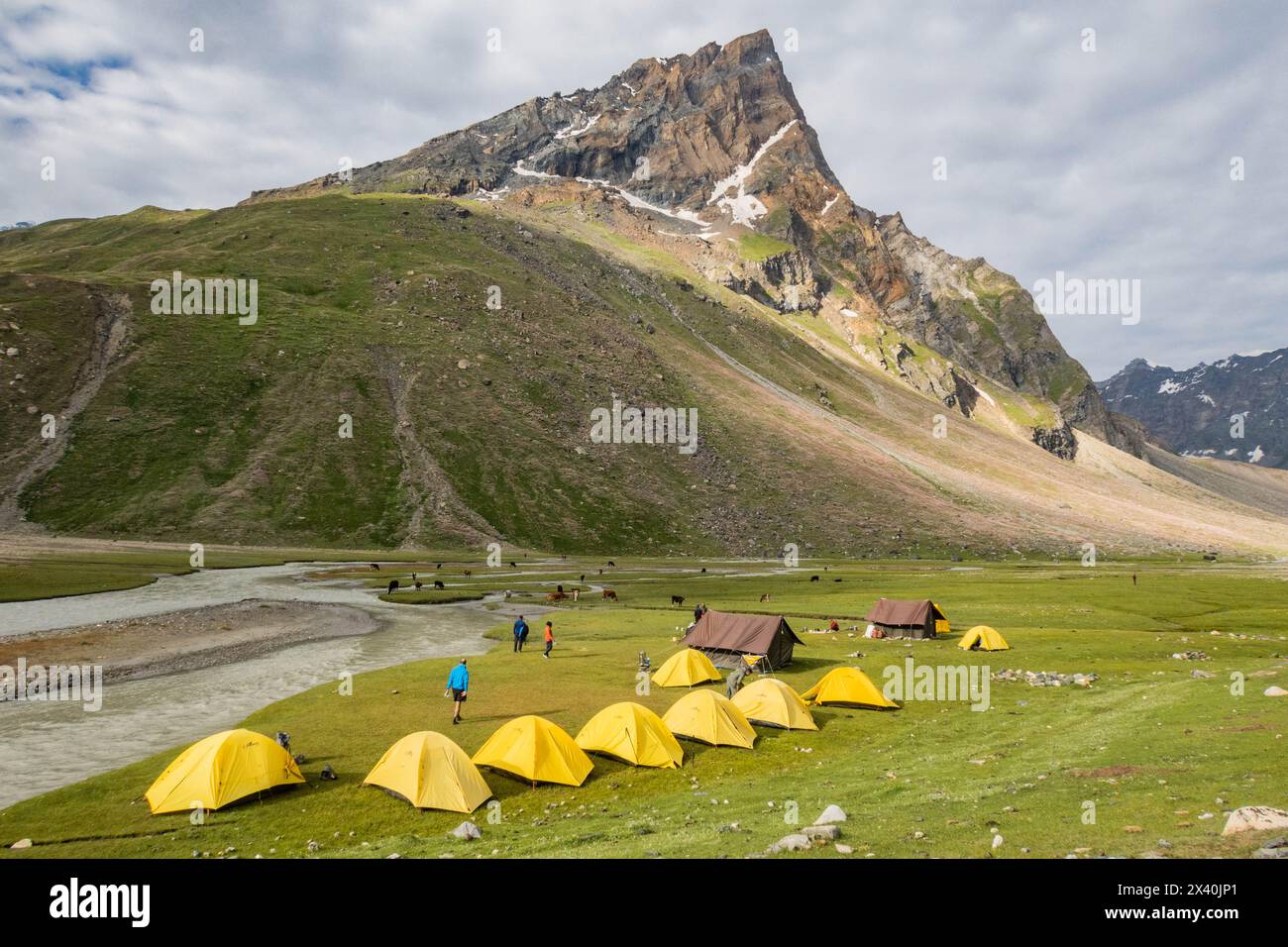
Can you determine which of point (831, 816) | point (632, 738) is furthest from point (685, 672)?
point (831, 816)

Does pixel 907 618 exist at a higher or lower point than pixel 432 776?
lower

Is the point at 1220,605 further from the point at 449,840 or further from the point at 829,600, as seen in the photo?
the point at 449,840

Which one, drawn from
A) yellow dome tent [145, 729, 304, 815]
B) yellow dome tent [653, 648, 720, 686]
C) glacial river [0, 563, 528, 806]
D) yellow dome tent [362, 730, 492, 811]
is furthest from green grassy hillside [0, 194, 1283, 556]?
yellow dome tent [362, 730, 492, 811]

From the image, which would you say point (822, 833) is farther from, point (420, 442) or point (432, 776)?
point (420, 442)

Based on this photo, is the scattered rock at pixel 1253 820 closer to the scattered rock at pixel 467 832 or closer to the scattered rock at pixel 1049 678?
the scattered rock at pixel 467 832

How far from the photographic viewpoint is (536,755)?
74.3 ft

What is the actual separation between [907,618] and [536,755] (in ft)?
125

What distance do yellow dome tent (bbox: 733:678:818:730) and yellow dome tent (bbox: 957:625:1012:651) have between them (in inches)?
865

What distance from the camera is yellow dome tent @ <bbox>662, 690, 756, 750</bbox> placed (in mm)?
26797

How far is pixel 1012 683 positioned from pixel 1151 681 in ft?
20.6

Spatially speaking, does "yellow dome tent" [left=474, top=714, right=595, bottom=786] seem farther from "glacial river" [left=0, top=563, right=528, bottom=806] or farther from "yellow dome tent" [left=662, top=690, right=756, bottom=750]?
"glacial river" [left=0, top=563, right=528, bottom=806]

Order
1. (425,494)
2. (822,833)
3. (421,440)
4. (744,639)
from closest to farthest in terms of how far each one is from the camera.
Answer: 1. (822,833)
2. (744,639)
3. (425,494)
4. (421,440)

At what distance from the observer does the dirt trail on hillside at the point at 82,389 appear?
111 metres
